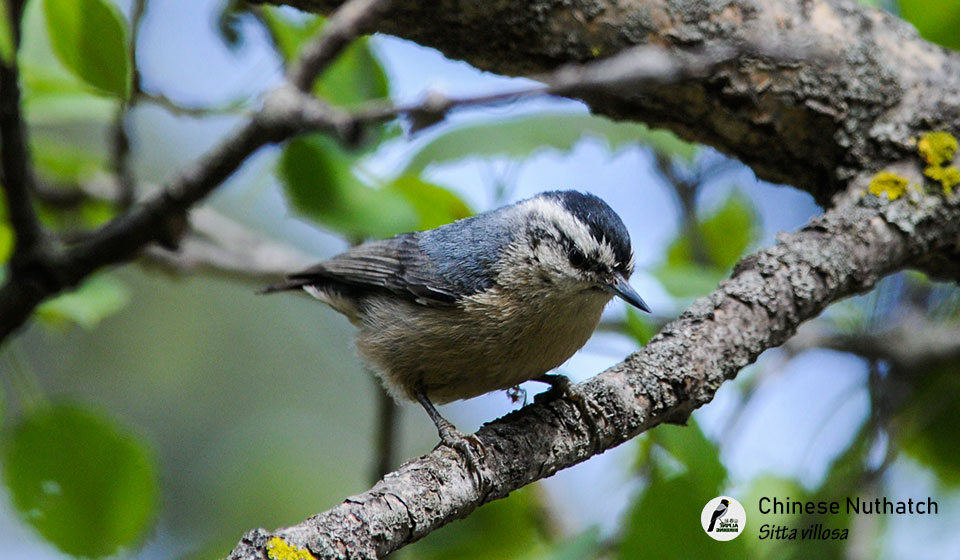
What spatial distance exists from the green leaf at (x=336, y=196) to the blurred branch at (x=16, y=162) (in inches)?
24.6

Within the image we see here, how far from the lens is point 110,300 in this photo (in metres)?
2.46

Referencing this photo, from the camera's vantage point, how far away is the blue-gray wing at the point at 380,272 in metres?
2.29

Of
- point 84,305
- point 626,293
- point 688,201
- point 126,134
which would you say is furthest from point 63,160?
point 688,201

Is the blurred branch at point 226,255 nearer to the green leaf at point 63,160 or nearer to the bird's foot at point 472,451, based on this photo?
the green leaf at point 63,160

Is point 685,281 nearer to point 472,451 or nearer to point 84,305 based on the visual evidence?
point 472,451

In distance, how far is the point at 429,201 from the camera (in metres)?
2.46

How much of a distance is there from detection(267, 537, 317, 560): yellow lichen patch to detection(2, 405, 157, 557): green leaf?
3.56 ft

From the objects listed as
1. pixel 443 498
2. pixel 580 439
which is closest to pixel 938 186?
pixel 580 439

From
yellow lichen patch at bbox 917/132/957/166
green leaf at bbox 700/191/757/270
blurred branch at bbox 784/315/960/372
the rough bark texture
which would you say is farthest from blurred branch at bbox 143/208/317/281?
yellow lichen patch at bbox 917/132/957/166

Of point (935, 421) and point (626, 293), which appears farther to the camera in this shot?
point (935, 421)

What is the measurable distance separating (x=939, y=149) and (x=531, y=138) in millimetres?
1100

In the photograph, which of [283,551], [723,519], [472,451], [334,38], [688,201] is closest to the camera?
[283,551]

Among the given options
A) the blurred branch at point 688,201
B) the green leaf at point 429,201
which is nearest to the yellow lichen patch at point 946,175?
the blurred branch at point 688,201

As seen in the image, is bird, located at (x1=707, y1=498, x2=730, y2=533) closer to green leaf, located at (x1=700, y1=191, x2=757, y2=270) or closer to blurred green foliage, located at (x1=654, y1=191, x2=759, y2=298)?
blurred green foliage, located at (x1=654, y1=191, x2=759, y2=298)
